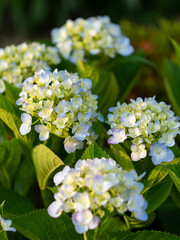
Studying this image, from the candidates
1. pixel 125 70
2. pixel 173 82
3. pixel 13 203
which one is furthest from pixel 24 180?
pixel 173 82

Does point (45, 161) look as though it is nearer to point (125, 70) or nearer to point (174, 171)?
point (174, 171)

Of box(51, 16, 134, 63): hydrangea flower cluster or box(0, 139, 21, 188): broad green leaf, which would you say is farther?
box(51, 16, 134, 63): hydrangea flower cluster

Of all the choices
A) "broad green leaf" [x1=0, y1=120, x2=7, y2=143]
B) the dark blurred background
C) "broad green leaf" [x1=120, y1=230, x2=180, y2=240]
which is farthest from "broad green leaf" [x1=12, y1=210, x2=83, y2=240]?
the dark blurred background

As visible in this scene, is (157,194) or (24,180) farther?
(24,180)

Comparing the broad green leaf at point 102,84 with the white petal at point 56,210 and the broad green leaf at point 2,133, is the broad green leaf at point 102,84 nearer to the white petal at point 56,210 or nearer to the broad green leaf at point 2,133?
the broad green leaf at point 2,133

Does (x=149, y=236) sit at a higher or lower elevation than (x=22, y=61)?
lower

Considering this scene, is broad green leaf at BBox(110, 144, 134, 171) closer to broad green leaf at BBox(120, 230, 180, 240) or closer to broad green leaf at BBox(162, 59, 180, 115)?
broad green leaf at BBox(120, 230, 180, 240)
